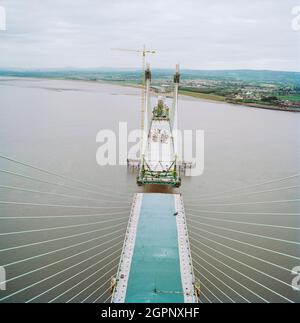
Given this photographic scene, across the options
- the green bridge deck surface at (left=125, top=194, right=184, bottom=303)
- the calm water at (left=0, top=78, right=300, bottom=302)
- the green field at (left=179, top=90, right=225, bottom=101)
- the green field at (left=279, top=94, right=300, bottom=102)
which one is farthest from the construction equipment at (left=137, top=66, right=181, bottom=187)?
the green field at (left=179, top=90, right=225, bottom=101)

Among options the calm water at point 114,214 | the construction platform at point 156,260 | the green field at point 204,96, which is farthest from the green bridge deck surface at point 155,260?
the green field at point 204,96

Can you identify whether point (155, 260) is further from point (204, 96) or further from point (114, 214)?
point (204, 96)

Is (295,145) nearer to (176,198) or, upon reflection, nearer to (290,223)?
(290,223)

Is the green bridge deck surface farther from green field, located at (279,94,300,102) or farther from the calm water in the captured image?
green field, located at (279,94,300,102)

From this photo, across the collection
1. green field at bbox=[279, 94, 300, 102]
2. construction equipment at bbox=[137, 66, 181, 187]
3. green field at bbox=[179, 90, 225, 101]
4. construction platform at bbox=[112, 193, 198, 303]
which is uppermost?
green field at bbox=[179, 90, 225, 101]

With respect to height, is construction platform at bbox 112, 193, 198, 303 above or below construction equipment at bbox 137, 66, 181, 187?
below

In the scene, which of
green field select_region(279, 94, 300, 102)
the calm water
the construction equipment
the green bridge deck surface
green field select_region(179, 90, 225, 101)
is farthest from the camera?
green field select_region(179, 90, 225, 101)

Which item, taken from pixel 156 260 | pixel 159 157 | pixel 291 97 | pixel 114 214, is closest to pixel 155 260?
pixel 156 260
